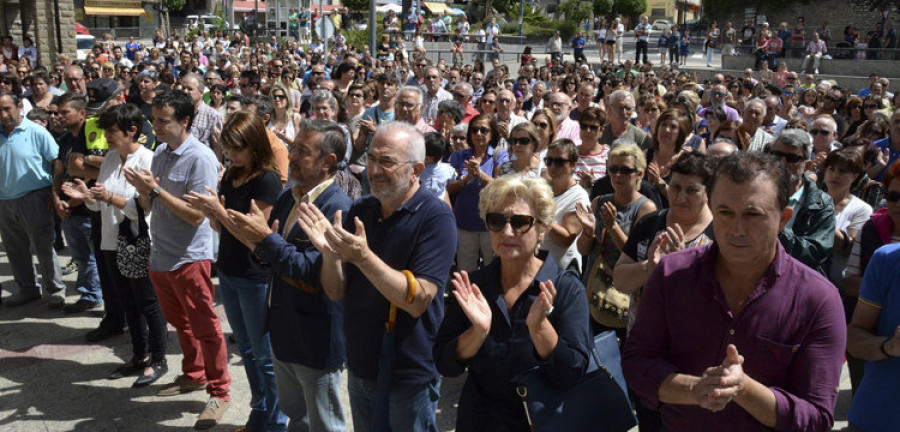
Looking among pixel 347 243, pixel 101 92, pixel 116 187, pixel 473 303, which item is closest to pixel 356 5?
pixel 101 92

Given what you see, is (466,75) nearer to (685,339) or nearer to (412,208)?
(412,208)

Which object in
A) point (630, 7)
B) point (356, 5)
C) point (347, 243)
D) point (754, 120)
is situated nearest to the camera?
point (347, 243)

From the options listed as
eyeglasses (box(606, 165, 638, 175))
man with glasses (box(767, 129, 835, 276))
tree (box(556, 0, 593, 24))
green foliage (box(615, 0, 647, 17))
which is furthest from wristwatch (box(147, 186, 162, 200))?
green foliage (box(615, 0, 647, 17))

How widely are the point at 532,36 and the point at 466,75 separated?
24.6 metres

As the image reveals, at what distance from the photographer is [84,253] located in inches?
277

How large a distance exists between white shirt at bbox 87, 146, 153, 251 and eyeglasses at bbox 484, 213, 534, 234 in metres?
3.14

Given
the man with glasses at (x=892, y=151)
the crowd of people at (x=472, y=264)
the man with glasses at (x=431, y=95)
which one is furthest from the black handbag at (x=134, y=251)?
the man with glasses at (x=892, y=151)

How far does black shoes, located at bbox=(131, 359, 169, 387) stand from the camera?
5.36 meters

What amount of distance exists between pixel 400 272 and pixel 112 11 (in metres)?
60.9

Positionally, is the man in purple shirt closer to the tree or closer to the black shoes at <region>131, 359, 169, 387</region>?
the black shoes at <region>131, 359, 169, 387</region>

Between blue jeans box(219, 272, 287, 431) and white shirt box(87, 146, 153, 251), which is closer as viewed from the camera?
blue jeans box(219, 272, 287, 431)

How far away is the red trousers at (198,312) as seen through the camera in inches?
187

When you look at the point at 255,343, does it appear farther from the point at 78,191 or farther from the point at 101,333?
the point at 101,333

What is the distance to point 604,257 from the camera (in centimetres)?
435
